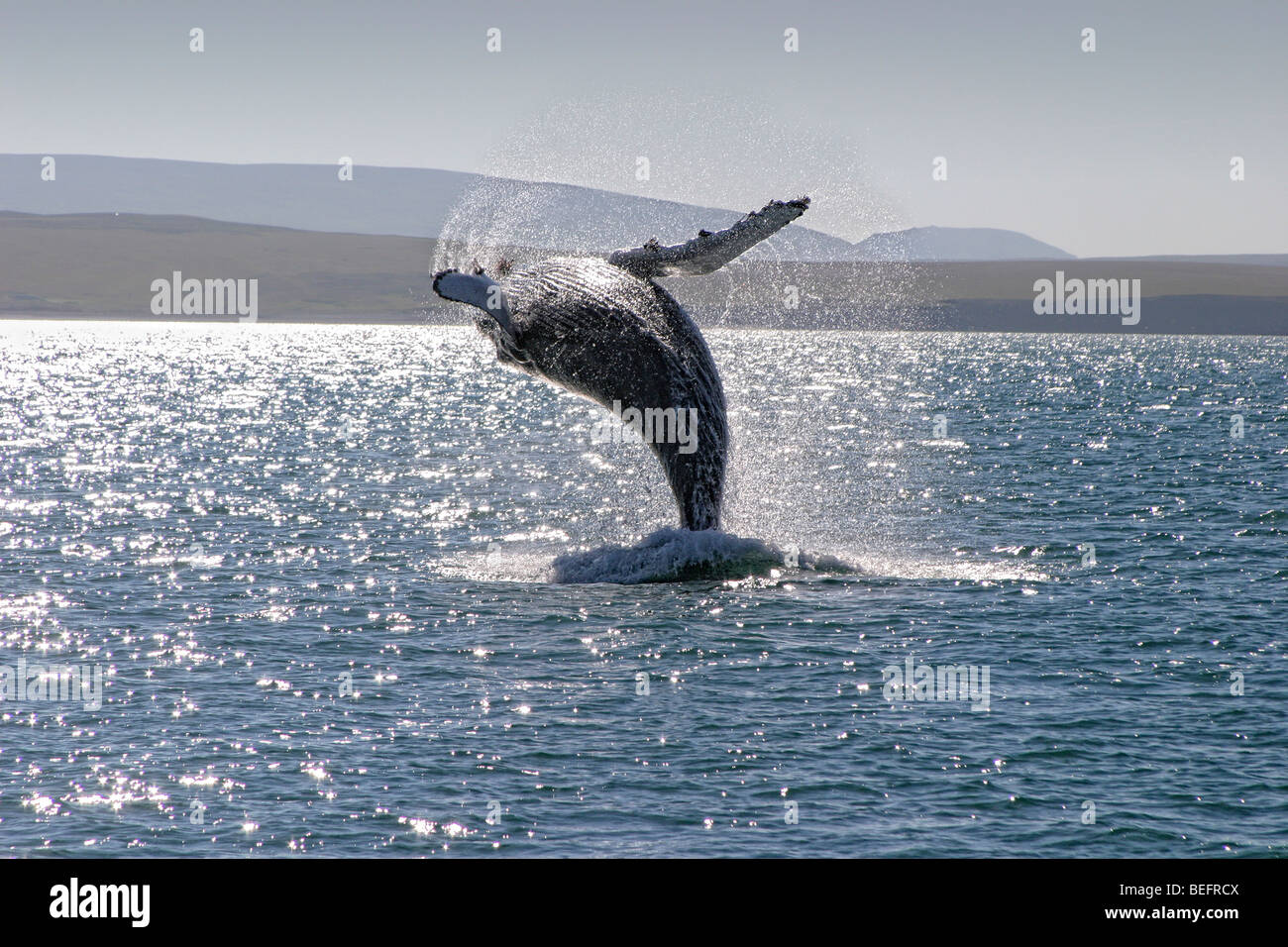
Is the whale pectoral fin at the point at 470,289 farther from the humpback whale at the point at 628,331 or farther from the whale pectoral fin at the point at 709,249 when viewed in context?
the whale pectoral fin at the point at 709,249

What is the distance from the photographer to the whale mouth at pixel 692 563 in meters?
23.5

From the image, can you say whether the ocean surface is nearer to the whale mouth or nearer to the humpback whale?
the whale mouth

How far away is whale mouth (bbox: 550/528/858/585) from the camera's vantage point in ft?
77.1

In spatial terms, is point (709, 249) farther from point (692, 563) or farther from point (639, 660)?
point (639, 660)

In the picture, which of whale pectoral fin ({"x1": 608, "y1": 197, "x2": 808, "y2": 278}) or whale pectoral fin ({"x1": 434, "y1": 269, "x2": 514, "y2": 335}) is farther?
whale pectoral fin ({"x1": 608, "y1": 197, "x2": 808, "y2": 278})

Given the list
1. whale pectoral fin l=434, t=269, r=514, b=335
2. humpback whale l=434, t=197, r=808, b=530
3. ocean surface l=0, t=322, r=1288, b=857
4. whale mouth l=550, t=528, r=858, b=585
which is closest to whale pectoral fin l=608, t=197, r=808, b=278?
humpback whale l=434, t=197, r=808, b=530

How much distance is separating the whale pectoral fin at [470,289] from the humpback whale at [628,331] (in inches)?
37.8

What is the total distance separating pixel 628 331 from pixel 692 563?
16.4 ft

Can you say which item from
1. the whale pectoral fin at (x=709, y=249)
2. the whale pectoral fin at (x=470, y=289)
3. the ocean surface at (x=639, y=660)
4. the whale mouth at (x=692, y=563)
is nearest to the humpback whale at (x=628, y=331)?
the whale pectoral fin at (x=709, y=249)

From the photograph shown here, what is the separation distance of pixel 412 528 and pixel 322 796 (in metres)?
17.6

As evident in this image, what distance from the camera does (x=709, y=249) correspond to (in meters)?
20.7

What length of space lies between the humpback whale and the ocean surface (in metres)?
3.36
